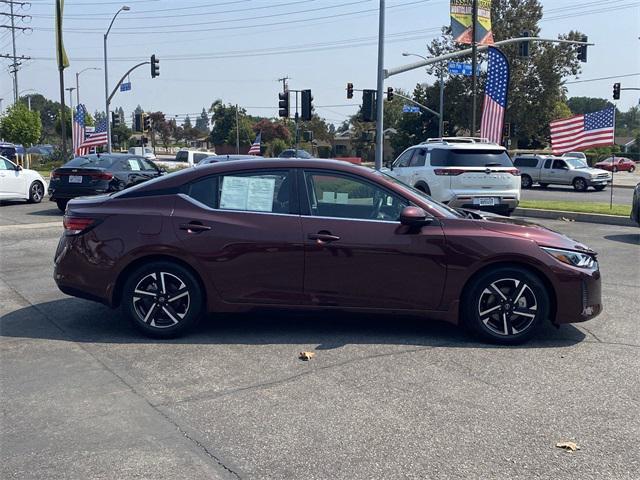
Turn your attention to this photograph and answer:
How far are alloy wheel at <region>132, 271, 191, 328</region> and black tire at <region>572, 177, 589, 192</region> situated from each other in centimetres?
2947

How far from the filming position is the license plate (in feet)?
44.6

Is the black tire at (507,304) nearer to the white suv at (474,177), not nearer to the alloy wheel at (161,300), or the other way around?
the alloy wheel at (161,300)

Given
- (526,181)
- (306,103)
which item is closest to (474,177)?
(306,103)

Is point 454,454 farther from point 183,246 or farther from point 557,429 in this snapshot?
point 183,246

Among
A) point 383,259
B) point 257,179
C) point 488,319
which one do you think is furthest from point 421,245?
point 257,179

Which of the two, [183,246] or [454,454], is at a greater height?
[183,246]

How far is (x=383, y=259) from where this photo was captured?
5.65 meters

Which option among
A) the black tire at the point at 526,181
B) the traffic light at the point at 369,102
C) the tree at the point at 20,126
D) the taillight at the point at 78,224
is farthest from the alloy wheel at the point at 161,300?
the tree at the point at 20,126

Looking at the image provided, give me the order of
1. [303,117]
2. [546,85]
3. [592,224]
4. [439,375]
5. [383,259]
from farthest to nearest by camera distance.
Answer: [546,85] → [303,117] → [592,224] → [383,259] → [439,375]

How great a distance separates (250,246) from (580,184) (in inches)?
1157

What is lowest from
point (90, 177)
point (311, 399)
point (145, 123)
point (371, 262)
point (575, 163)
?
point (311, 399)

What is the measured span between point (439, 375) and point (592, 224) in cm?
1152

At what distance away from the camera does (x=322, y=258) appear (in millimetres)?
5676

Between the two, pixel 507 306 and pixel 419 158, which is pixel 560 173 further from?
pixel 507 306
